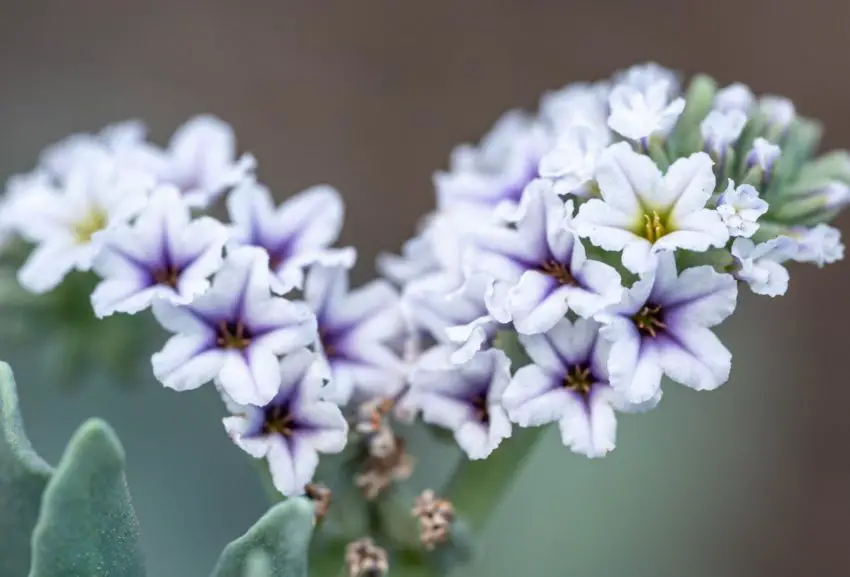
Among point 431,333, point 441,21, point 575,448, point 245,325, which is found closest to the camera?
point 575,448

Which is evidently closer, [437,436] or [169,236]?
[169,236]

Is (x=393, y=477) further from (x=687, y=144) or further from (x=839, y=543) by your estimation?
(x=839, y=543)

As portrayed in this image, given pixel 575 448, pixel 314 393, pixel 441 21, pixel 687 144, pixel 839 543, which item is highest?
pixel 441 21

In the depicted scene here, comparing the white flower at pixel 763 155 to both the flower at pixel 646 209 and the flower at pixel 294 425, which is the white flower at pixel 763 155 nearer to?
the flower at pixel 646 209

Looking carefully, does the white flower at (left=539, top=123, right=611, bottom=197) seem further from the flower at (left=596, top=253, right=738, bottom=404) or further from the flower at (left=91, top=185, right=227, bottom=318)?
the flower at (left=91, top=185, right=227, bottom=318)

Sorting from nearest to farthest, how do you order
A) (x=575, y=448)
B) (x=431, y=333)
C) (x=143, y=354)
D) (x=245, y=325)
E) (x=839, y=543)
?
(x=575, y=448), (x=245, y=325), (x=431, y=333), (x=143, y=354), (x=839, y=543)

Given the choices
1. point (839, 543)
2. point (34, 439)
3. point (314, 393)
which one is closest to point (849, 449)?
point (839, 543)
